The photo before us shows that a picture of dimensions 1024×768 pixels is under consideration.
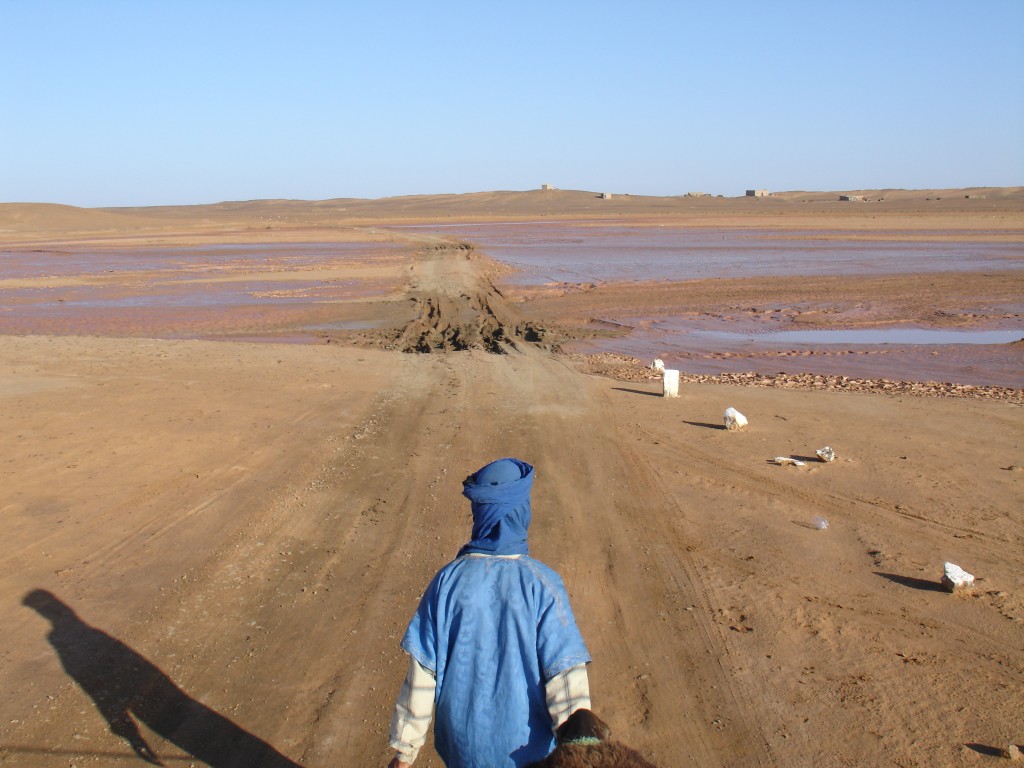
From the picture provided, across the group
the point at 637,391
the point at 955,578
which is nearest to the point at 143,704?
Result: the point at 955,578

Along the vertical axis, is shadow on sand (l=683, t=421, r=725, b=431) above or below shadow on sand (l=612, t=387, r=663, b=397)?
above

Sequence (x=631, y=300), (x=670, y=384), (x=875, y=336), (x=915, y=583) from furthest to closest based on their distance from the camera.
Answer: (x=631, y=300)
(x=875, y=336)
(x=670, y=384)
(x=915, y=583)

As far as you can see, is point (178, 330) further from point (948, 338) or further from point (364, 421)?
point (948, 338)

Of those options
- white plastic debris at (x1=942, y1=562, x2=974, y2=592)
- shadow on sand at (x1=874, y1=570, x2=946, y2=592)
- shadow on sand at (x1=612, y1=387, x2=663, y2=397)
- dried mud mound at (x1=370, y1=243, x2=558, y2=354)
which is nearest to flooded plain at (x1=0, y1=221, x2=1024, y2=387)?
dried mud mound at (x1=370, y1=243, x2=558, y2=354)

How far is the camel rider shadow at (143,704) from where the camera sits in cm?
423

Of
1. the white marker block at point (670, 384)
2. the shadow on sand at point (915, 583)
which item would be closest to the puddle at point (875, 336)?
the white marker block at point (670, 384)

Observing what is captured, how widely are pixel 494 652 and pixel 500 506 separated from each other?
0.44 meters

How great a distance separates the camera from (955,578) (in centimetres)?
591

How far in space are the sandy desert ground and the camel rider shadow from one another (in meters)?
0.02

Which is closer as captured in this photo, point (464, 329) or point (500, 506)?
point (500, 506)

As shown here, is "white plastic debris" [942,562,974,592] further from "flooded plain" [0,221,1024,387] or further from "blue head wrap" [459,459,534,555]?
"flooded plain" [0,221,1024,387]

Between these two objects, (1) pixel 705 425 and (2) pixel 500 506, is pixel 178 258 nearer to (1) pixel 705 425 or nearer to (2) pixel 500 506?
(1) pixel 705 425

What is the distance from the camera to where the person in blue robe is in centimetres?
271

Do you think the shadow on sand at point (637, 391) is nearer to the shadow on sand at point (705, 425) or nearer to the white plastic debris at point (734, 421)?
the shadow on sand at point (705, 425)
